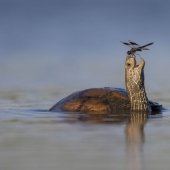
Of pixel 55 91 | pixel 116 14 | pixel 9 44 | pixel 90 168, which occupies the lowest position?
pixel 90 168

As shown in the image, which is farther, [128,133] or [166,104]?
[166,104]

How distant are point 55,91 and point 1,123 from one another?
5771 millimetres

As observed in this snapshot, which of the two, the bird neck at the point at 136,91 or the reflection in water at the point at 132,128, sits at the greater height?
the bird neck at the point at 136,91

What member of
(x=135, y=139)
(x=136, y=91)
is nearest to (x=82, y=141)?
(x=135, y=139)

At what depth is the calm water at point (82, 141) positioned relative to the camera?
677 cm

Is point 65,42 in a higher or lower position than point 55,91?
higher

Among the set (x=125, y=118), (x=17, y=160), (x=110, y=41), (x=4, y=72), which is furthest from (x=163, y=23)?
(x=17, y=160)

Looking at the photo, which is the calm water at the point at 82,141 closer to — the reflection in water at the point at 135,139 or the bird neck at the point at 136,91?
the reflection in water at the point at 135,139

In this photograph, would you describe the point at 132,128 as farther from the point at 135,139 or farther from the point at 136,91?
the point at 136,91

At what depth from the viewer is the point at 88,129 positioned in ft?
29.1

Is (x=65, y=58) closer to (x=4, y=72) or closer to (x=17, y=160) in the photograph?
(x=4, y=72)

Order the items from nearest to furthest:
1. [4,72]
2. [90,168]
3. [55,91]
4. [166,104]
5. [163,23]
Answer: [90,168]
[166,104]
[55,91]
[4,72]
[163,23]

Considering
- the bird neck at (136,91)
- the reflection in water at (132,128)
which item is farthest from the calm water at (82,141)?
the bird neck at (136,91)

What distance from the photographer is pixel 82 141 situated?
26.0ft
